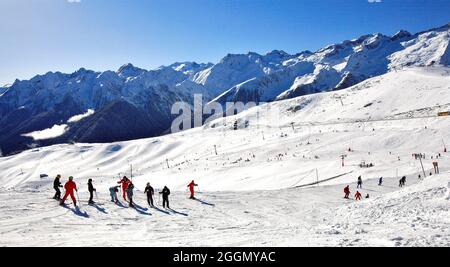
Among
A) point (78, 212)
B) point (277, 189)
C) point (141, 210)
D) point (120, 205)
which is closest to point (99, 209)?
point (78, 212)

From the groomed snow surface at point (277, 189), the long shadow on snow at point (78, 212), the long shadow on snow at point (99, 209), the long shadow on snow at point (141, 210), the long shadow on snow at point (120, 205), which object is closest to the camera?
the groomed snow surface at point (277, 189)

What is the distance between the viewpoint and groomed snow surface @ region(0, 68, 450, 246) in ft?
47.1

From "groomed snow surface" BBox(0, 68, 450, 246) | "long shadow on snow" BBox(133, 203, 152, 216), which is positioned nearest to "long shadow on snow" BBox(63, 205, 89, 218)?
"groomed snow surface" BBox(0, 68, 450, 246)

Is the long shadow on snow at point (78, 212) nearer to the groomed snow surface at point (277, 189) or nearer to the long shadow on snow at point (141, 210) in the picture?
the groomed snow surface at point (277, 189)

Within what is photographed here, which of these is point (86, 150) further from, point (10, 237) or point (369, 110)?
point (10, 237)

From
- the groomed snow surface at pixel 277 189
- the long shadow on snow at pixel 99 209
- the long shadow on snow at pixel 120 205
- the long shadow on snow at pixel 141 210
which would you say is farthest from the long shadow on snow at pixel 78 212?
the long shadow on snow at pixel 141 210

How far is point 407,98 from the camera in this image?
104250 millimetres

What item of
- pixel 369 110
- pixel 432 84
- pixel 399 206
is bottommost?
pixel 399 206

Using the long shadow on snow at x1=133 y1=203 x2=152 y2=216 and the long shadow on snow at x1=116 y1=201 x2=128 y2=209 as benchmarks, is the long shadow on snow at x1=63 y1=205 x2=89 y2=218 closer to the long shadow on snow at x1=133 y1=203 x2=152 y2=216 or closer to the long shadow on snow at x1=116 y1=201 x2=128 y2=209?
the long shadow on snow at x1=116 y1=201 x2=128 y2=209

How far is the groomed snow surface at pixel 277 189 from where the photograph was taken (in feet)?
47.1

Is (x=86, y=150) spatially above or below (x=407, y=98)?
below
